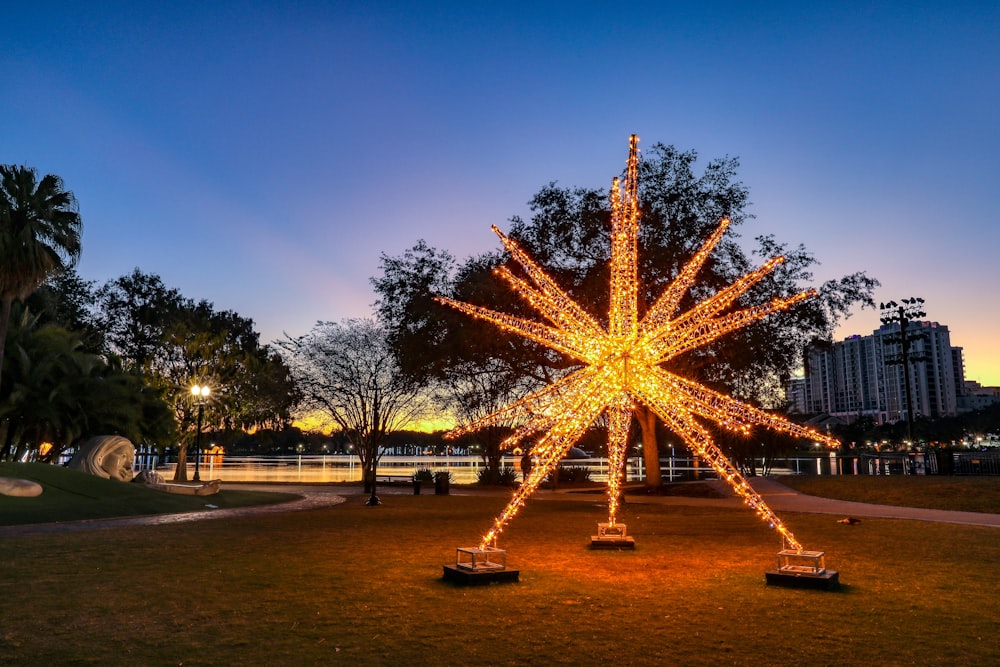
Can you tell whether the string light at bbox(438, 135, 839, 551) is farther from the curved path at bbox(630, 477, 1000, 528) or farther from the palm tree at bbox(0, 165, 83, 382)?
the palm tree at bbox(0, 165, 83, 382)

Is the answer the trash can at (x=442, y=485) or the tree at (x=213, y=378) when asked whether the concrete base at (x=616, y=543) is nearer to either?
the trash can at (x=442, y=485)

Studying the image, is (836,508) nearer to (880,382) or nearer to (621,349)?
(621,349)

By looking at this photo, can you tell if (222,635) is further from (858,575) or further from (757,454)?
(757,454)

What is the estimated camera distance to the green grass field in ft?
21.5

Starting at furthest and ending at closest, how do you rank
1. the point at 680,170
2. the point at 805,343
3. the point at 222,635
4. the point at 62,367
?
1. the point at 62,367
2. the point at 805,343
3. the point at 680,170
4. the point at 222,635

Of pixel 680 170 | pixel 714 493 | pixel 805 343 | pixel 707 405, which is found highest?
pixel 680 170

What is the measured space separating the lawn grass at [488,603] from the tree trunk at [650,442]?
12.7 m

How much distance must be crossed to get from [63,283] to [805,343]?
48617mm

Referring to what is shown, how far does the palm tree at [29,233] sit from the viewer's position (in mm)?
25562

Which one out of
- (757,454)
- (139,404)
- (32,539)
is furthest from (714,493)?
(139,404)

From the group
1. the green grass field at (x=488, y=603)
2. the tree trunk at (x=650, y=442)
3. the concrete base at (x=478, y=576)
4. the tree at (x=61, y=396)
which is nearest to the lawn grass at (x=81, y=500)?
the green grass field at (x=488, y=603)

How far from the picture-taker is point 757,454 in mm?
46719

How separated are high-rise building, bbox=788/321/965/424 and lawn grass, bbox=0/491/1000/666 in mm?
114939

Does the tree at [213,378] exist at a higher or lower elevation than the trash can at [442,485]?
higher
